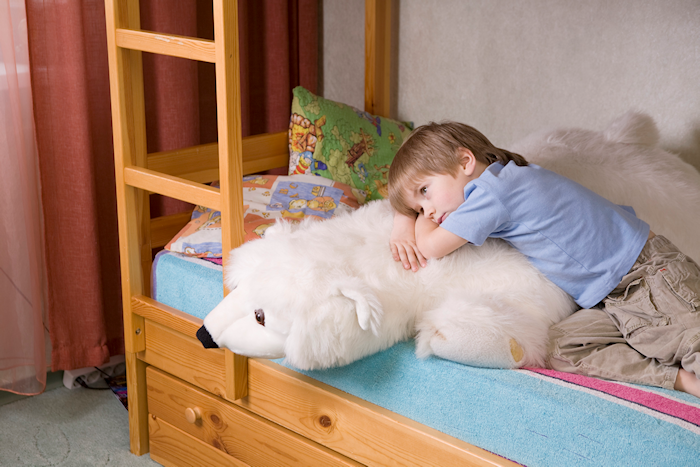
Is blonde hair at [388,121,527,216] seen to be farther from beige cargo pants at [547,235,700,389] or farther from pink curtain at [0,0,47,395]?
pink curtain at [0,0,47,395]

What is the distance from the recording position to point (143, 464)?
1693mm

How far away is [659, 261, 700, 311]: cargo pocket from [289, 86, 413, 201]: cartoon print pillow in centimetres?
97

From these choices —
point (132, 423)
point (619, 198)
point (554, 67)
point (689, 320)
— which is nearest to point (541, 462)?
point (689, 320)

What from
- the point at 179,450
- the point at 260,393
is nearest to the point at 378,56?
the point at 260,393

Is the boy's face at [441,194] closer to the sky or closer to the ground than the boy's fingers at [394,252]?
closer to the sky

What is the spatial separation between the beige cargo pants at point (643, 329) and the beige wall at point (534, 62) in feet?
2.81

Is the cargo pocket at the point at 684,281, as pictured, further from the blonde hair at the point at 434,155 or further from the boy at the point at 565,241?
the blonde hair at the point at 434,155

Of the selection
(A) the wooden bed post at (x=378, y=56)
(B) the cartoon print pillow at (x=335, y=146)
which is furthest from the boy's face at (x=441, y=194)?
(A) the wooden bed post at (x=378, y=56)

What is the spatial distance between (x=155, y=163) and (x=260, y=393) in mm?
707

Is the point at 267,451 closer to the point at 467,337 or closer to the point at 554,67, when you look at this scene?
the point at 467,337

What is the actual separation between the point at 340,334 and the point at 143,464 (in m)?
0.96

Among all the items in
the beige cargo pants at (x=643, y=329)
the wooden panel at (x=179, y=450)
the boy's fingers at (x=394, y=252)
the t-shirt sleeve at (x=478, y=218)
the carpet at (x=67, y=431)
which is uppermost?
the t-shirt sleeve at (x=478, y=218)

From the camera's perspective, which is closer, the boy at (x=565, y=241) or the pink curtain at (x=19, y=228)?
the boy at (x=565, y=241)

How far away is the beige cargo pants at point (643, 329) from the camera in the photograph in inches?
41.9
